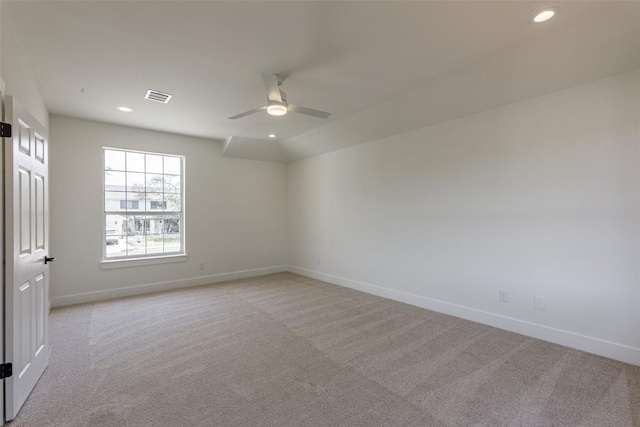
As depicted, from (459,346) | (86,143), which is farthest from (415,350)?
(86,143)

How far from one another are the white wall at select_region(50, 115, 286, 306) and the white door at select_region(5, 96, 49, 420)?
2.02m

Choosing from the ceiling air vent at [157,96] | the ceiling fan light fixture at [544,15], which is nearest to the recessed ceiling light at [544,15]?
the ceiling fan light fixture at [544,15]

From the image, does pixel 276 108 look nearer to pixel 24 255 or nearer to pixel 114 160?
pixel 24 255

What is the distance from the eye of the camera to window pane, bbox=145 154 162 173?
507 cm

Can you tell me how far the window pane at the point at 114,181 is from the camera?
15.3ft

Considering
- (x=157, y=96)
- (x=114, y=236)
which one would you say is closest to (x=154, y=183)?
(x=114, y=236)

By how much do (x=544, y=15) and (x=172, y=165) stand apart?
5422 millimetres

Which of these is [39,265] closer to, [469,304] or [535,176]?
[469,304]

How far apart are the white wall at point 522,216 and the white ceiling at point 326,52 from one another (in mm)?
368

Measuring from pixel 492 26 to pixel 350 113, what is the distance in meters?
2.13

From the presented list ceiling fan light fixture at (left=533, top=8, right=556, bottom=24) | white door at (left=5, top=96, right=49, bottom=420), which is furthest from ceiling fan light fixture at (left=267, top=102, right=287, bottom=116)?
ceiling fan light fixture at (left=533, top=8, right=556, bottom=24)

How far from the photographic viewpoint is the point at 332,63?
109 inches

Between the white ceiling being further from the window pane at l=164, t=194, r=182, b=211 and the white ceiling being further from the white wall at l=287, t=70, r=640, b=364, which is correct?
the window pane at l=164, t=194, r=182, b=211

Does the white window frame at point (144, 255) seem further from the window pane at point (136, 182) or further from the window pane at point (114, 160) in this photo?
the window pane at point (136, 182)
